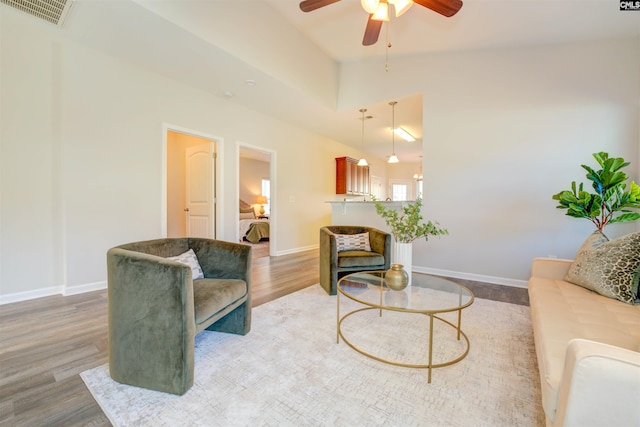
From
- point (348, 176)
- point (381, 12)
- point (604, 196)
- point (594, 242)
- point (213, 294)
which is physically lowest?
point (213, 294)

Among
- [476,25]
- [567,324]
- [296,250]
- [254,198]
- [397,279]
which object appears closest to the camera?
[567,324]

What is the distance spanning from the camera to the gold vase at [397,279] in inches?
80.7

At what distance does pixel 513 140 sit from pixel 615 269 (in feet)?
7.11

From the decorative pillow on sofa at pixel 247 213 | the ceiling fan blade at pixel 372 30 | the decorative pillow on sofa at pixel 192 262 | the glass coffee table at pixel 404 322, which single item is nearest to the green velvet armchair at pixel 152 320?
the decorative pillow on sofa at pixel 192 262

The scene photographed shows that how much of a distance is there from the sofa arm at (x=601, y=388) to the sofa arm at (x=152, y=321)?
1553 millimetres

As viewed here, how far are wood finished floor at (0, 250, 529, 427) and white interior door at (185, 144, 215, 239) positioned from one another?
1708 millimetres

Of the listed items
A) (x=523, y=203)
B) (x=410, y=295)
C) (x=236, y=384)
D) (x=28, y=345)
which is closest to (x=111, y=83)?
(x=28, y=345)

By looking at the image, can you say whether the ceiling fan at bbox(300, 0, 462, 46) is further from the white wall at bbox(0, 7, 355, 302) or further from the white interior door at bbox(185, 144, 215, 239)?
the white interior door at bbox(185, 144, 215, 239)

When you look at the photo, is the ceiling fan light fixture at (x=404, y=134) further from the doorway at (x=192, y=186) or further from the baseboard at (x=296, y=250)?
the doorway at (x=192, y=186)

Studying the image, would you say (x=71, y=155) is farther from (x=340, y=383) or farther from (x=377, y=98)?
(x=377, y=98)

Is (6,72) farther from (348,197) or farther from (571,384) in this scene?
(348,197)

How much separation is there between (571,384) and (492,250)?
3164 millimetres

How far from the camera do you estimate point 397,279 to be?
6.70 ft

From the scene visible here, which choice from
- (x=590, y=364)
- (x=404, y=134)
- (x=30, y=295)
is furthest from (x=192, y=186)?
(x=590, y=364)
